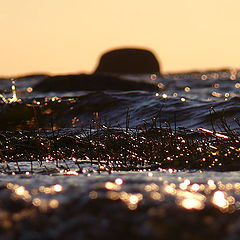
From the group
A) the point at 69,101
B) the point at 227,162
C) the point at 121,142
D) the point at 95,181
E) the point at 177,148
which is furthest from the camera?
the point at 69,101

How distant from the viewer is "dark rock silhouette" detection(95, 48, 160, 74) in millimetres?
84500

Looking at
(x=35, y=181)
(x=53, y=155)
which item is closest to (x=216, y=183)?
(x=35, y=181)

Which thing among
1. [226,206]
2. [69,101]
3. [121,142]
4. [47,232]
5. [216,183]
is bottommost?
[69,101]

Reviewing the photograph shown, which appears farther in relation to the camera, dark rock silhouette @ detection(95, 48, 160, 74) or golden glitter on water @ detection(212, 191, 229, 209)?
dark rock silhouette @ detection(95, 48, 160, 74)

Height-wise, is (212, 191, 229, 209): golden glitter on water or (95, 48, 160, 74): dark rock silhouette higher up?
(212, 191, 229, 209): golden glitter on water

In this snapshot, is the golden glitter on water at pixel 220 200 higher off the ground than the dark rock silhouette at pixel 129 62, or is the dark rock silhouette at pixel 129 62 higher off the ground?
the golden glitter on water at pixel 220 200

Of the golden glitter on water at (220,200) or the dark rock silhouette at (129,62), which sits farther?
the dark rock silhouette at (129,62)

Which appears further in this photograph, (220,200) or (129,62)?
(129,62)

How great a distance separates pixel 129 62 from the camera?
88.8 m

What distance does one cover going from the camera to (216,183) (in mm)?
2621

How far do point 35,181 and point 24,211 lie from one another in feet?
2.37

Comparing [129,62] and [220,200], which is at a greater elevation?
[220,200]

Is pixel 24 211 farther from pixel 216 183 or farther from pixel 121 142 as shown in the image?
pixel 121 142

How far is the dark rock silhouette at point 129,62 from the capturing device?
3327 inches
